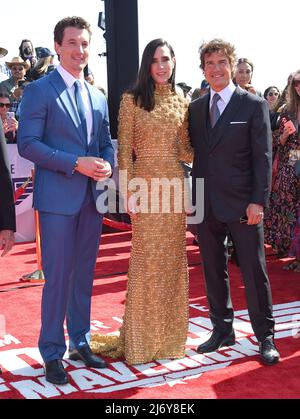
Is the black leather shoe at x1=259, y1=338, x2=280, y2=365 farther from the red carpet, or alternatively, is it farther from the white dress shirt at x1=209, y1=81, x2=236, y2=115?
the white dress shirt at x1=209, y1=81, x2=236, y2=115

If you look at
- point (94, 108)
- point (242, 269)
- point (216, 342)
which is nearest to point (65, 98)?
point (94, 108)

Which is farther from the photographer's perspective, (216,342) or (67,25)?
(216,342)

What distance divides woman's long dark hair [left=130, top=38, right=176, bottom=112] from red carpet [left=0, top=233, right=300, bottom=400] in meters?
1.45

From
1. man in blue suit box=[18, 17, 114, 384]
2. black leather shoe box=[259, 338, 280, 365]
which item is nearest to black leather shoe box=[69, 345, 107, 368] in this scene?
man in blue suit box=[18, 17, 114, 384]

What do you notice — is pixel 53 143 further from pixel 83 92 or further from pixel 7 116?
pixel 7 116

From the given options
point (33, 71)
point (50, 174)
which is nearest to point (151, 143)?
point (50, 174)

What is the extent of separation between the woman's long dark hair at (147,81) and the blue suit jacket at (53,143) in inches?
15.4

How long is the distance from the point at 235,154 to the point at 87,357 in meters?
1.40

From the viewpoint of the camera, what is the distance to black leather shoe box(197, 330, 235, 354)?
3.56m

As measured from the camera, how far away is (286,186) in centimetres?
563

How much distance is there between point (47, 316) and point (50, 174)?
754 mm

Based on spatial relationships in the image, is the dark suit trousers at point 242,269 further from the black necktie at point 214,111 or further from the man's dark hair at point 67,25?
the man's dark hair at point 67,25

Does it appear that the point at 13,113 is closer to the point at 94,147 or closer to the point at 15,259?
the point at 15,259

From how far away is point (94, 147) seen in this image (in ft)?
10.7
